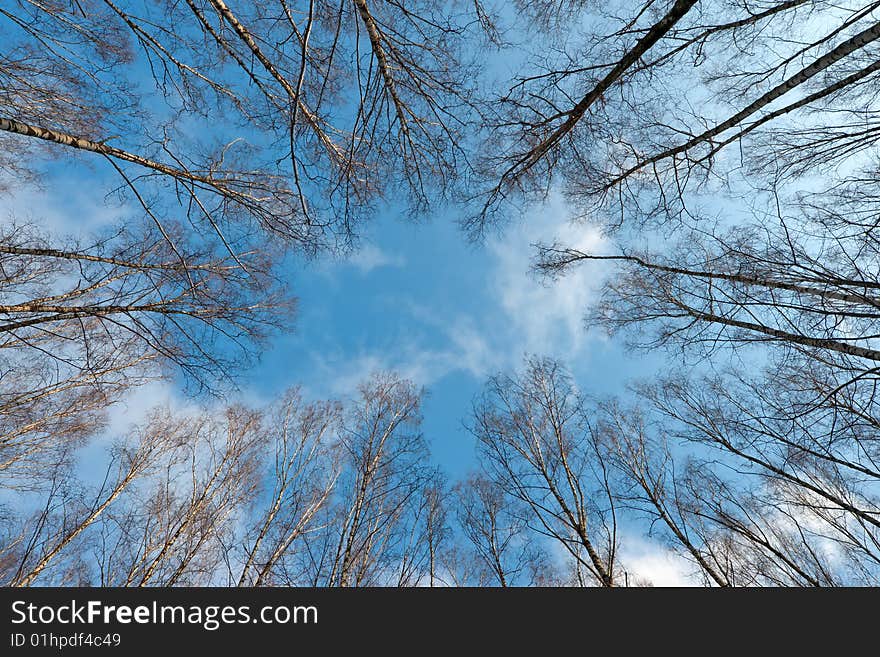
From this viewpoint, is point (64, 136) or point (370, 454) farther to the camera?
point (370, 454)

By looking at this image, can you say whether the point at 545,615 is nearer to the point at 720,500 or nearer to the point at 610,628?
the point at 610,628

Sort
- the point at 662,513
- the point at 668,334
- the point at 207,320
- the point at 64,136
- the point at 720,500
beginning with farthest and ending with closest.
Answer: the point at 720,500 → the point at 662,513 → the point at 668,334 → the point at 207,320 → the point at 64,136

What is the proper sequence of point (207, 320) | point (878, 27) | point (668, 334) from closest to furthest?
1. point (878, 27)
2. point (207, 320)
3. point (668, 334)

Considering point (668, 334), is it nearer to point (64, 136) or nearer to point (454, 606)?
point (454, 606)

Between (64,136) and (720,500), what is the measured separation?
37.2 ft

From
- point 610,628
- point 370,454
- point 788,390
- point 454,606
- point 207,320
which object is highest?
point 207,320

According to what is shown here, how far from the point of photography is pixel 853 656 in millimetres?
2576

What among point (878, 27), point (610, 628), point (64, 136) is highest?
point (64, 136)

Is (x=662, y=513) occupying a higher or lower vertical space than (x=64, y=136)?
lower

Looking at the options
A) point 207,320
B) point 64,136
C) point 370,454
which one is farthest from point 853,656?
point 64,136

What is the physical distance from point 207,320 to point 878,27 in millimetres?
7190

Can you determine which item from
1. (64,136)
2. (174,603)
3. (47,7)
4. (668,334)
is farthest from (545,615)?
(47,7)

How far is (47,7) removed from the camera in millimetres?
3471

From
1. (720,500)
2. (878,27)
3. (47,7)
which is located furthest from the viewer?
(720,500)
